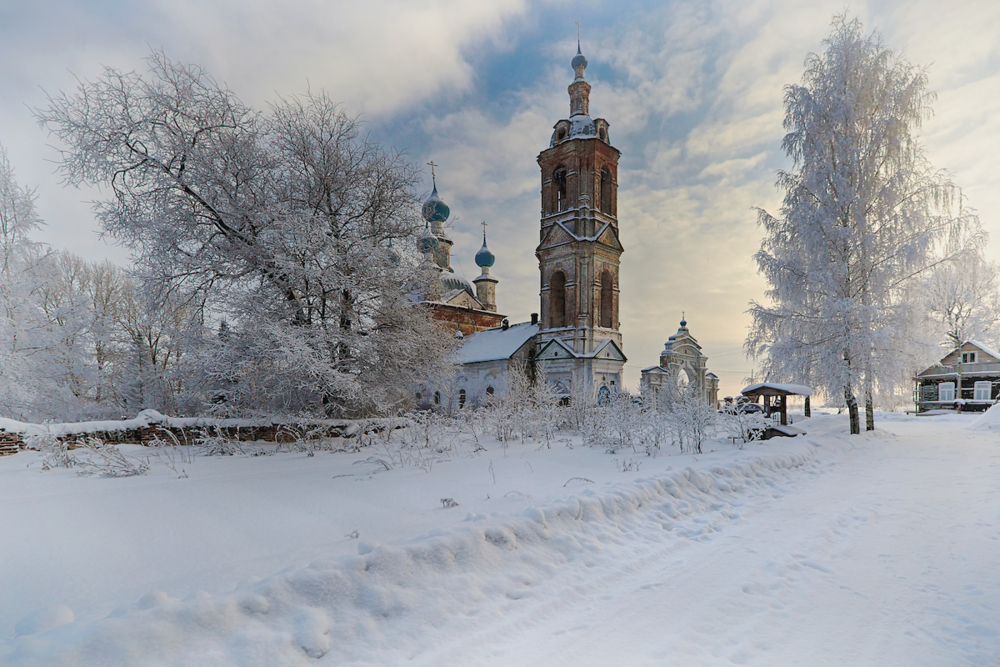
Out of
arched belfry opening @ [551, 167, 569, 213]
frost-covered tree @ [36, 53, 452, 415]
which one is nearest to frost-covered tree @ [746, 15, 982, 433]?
frost-covered tree @ [36, 53, 452, 415]

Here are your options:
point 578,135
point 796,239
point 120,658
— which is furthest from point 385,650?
point 578,135

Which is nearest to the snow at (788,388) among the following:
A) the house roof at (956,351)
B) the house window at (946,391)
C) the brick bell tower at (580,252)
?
the brick bell tower at (580,252)

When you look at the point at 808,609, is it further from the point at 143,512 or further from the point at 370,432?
the point at 370,432

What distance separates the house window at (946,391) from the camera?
2753 cm

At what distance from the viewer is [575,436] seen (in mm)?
12234

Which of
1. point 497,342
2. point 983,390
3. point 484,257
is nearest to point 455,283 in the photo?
point 484,257

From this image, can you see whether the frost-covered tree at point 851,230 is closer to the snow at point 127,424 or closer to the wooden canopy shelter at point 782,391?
the wooden canopy shelter at point 782,391

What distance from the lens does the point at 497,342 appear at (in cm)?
3153

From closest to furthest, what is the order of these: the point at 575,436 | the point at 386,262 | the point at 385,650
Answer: the point at 385,650 < the point at 386,262 < the point at 575,436

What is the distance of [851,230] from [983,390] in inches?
900

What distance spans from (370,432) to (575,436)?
5.59 m

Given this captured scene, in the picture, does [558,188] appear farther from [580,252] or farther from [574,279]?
[574,279]

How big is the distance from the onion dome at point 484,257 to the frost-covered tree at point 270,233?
111ft

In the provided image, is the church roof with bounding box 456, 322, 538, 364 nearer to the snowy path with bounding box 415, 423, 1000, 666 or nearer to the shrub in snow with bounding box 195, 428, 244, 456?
the shrub in snow with bounding box 195, 428, 244, 456
